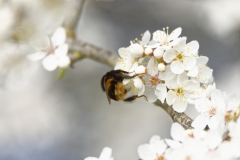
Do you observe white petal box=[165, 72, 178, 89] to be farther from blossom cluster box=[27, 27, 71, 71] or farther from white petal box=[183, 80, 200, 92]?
blossom cluster box=[27, 27, 71, 71]

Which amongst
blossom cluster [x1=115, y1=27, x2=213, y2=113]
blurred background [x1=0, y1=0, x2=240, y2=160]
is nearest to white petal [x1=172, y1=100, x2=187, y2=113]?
blossom cluster [x1=115, y1=27, x2=213, y2=113]

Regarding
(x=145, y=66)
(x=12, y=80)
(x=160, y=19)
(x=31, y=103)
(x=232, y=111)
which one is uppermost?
(x=160, y=19)

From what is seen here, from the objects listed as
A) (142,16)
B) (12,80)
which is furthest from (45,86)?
(12,80)

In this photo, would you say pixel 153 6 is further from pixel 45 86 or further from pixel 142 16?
pixel 45 86

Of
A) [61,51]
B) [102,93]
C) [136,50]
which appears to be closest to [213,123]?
[136,50]

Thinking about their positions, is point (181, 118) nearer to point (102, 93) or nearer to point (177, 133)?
point (177, 133)

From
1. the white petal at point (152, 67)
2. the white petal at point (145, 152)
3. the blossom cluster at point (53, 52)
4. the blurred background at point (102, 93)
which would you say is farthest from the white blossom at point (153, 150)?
the blurred background at point (102, 93)

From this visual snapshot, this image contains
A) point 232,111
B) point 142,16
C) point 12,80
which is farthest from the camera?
point 142,16

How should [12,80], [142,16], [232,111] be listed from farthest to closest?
[142,16], [12,80], [232,111]
